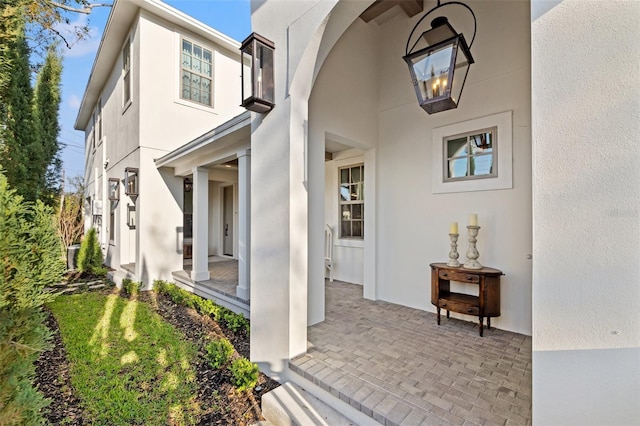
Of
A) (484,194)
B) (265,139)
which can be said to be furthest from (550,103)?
(484,194)

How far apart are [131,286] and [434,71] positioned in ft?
23.2

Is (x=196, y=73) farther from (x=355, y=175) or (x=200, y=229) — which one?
(x=355, y=175)

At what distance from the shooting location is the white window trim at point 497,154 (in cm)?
369

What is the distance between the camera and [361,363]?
2.81 meters

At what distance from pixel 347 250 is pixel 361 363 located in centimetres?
340

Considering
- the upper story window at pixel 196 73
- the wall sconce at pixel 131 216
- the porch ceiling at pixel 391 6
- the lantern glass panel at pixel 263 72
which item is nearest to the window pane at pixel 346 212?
the porch ceiling at pixel 391 6

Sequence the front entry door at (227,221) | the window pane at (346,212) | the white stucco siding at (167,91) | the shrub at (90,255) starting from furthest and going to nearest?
the front entry door at (227,221), the shrub at (90,255), the white stucco siding at (167,91), the window pane at (346,212)

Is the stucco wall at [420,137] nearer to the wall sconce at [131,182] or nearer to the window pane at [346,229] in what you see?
the window pane at [346,229]

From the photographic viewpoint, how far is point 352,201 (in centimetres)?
608

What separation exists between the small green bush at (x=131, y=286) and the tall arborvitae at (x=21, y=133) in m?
2.44

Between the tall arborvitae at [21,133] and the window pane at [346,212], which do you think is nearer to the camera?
the tall arborvitae at [21,133]

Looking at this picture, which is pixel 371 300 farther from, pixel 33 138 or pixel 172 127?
pixel 33 138

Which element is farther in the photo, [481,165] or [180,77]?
[180,77]

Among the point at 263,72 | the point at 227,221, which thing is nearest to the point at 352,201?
the point at 263,72
